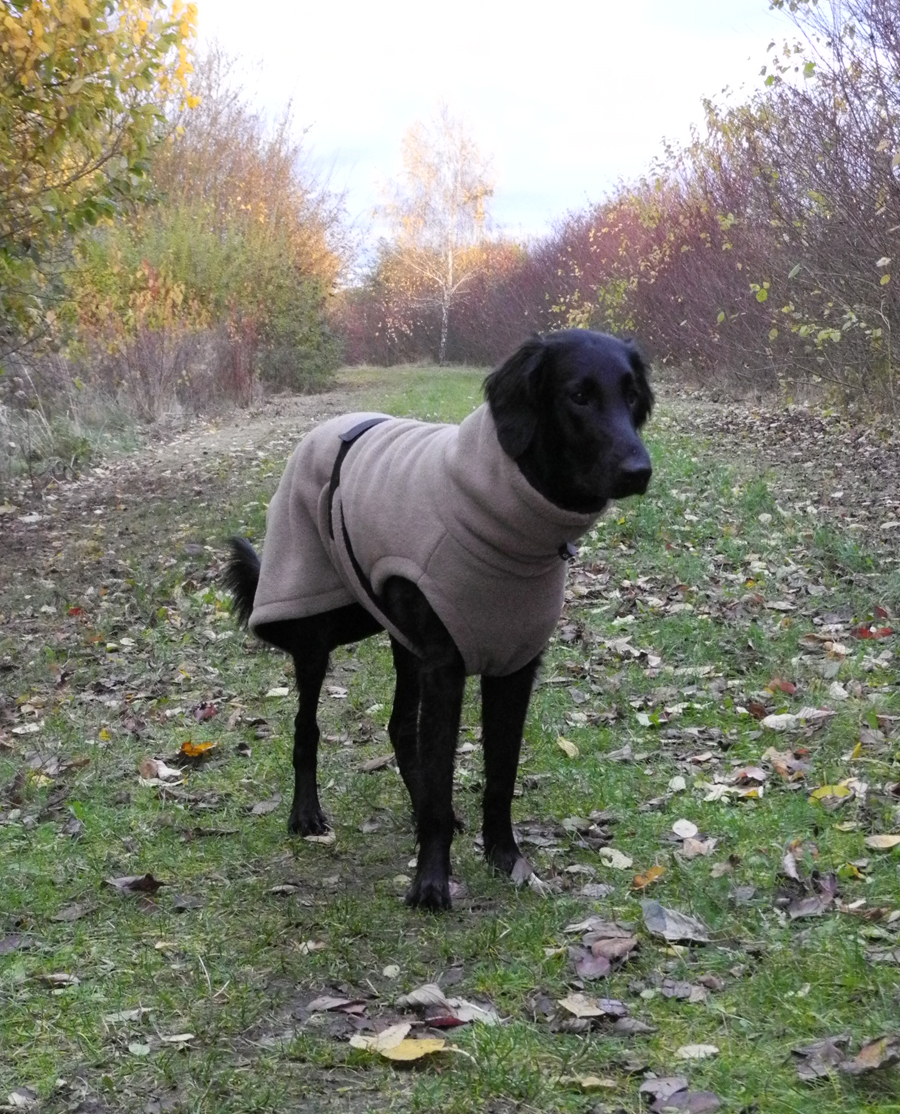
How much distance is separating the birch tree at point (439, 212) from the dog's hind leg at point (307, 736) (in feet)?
130

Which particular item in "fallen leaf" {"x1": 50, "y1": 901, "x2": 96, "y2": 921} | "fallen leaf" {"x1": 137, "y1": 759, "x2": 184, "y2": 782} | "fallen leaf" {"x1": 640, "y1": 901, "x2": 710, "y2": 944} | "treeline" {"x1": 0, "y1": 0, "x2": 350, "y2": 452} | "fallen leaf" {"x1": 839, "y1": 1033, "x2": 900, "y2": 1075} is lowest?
"fallen leaf" {"x1": 50, "y1": 901, "x2": 96, "y2": 921}

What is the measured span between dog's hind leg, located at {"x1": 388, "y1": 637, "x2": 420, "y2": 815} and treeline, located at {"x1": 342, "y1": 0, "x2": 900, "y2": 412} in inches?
190

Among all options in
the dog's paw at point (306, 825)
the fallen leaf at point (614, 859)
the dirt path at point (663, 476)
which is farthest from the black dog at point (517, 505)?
the dirt path at point (663, 476)

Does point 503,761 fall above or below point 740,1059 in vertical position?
above

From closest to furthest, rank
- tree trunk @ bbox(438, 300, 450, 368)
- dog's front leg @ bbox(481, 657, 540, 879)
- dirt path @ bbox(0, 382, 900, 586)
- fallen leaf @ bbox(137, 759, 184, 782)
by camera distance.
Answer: dog's front leg @ bbox(481, 657, 540, 879) → fallen leaf @ bbox(137, 759, 184, 782) → dirt path @ bbox(0, 382, 900, 586) → tree trunk @ bbox(438, 300, 450, 368)

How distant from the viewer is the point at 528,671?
3635mm

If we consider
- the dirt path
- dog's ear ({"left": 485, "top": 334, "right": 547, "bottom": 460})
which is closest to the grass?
the dirt path

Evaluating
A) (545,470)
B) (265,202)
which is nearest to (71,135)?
(545,470)

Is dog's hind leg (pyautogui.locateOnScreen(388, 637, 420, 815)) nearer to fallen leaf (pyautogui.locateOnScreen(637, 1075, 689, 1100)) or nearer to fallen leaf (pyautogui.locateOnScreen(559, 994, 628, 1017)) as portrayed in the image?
fallen leaf (pyautogui.locateOnScreen(559, 994, 628, 1017))

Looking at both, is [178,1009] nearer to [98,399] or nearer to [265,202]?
[98,399]

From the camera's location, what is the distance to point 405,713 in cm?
431

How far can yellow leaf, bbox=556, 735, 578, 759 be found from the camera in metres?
Answer: 4.62

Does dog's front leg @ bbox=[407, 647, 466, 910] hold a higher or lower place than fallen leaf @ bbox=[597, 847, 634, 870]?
higher

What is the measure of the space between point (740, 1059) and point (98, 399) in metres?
14.5
